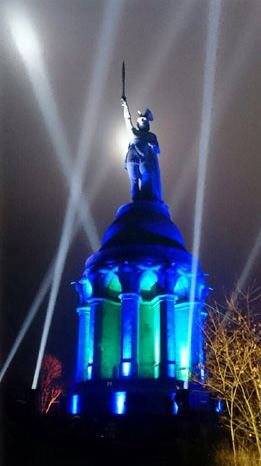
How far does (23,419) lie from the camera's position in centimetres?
2472

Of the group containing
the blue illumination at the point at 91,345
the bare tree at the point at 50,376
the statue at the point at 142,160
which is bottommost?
the blue illumination at the point at 91,345

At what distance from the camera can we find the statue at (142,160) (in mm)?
40375

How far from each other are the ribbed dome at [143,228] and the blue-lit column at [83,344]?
5.01 m

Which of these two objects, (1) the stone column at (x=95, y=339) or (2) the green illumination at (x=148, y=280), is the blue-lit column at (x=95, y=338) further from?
(2) the green illumination at (x=148, y=280)

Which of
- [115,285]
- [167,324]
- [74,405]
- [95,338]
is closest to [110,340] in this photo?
[95,338]

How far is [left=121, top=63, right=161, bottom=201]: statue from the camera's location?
132 feet

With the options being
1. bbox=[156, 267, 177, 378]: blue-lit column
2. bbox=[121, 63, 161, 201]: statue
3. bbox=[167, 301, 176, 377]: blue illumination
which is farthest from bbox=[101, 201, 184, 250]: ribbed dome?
bbox=[167, 301, 176, 377]: blue illumination

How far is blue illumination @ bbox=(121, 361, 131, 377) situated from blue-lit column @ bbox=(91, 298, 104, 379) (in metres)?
1.86

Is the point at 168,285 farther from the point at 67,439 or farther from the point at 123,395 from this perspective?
the point at 67,439

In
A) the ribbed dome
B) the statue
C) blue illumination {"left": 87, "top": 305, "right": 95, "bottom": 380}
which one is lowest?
blue illumination {"left": 87, "top": 305, "right": 95, "bottom": 380}

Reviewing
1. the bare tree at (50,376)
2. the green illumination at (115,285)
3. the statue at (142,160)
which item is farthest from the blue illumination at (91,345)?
the bare tree at (50,376)

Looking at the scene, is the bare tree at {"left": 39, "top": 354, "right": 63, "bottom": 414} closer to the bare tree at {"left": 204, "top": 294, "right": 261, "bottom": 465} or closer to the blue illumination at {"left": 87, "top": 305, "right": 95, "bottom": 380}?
the blue illumination at {"left": 87, "top": 305, "right": 95, "bottom": 380}

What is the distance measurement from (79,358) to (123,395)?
674 cm

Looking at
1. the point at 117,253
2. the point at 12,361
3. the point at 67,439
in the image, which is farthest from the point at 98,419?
the point at 12,361
